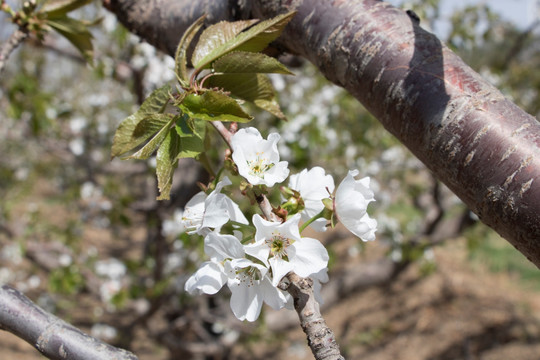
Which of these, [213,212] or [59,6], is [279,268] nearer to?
[213,212]

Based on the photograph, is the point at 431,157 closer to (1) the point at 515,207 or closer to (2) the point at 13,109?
(1) the point at 515,207

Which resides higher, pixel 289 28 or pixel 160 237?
pixel 289 28

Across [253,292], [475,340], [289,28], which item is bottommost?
[475,340]

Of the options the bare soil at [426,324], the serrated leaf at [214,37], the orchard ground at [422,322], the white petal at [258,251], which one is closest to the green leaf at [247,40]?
the serrated leaf at [214,37]

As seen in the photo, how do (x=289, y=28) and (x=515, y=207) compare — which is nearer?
(x=515, y=207)

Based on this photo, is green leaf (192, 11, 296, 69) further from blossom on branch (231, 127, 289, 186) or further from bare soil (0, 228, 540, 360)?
bare soil (0, 228, 540, 360)

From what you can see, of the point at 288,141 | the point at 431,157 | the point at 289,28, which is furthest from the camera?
the point at 288,141

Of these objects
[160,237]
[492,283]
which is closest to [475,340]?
[492,283]
